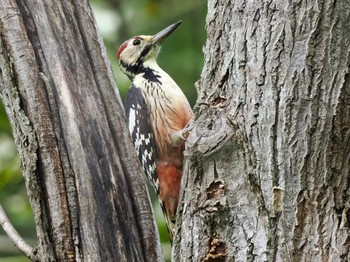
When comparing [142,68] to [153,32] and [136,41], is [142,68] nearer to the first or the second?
[136,41]

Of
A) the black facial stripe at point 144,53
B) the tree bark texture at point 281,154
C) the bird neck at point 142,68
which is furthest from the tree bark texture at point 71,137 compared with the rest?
the black facial stripe at point 144,53

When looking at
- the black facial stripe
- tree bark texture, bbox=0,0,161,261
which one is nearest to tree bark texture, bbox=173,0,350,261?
tree bark texture, bbox=0,0,161,261

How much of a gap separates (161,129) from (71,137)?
183cm

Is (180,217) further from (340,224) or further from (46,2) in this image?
(46,2)

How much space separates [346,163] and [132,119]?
2.35 metres

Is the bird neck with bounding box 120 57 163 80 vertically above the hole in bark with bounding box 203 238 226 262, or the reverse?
the bird neck with bounding box 120 57 163 80

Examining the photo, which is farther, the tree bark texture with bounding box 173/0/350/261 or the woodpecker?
the woodpecker

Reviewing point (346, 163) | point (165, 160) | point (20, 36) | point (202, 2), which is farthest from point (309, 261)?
point (202, 2)

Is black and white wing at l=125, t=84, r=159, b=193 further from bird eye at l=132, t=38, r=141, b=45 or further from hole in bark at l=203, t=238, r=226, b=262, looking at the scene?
hole in bark at l=203, t=238, r=226, b=262

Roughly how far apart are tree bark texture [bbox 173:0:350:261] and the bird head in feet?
8.51

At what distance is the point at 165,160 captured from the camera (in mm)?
4945

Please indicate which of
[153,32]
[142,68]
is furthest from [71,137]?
[153,32]

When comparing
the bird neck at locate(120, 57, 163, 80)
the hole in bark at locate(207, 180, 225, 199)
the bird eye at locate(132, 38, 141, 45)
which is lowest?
the hole in bark at locate(207, 180, 225, 199)

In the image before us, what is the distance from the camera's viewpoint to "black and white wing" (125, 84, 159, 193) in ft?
16.5
